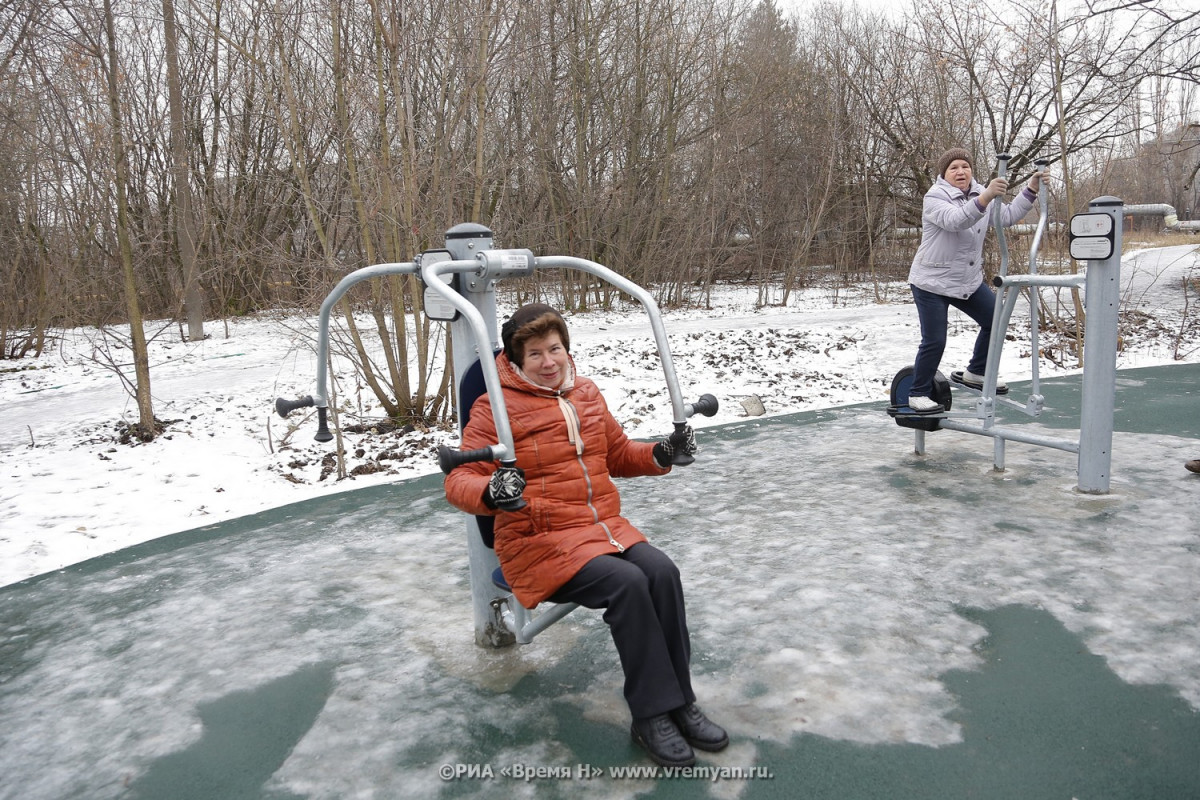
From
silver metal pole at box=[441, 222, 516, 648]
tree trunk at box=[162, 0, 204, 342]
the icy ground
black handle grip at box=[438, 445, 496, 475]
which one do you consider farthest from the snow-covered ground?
black handle grip at box=[438, 445, 496, 475]

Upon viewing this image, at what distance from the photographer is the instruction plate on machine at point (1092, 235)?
176 inches

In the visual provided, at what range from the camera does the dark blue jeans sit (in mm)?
5324

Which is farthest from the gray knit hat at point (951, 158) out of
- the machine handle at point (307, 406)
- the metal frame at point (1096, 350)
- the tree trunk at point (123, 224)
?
the tree trunk at point (123, 224)

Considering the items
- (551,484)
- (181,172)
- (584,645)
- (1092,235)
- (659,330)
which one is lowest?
(584,645)

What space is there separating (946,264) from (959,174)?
0.49 metres

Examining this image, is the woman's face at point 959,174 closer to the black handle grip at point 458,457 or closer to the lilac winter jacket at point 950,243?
the lilac winter jacket at point 950,243

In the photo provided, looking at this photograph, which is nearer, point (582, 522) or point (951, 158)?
point (582, 522)

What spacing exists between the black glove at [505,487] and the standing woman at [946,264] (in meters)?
3.55

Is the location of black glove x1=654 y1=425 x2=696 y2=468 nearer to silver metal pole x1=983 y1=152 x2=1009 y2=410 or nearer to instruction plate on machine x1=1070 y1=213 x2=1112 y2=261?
instruction plate on machine x1=1070 y1=213 x2=1112 y2=261

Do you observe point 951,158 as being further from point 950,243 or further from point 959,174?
point 950,243

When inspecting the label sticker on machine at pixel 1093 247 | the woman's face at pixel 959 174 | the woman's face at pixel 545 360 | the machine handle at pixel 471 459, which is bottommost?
the machine handle at pixel 471 459

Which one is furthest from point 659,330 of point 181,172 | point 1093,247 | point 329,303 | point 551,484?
point 181,172

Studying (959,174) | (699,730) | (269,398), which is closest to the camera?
(699,730)

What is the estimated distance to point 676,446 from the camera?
2.74 metres
